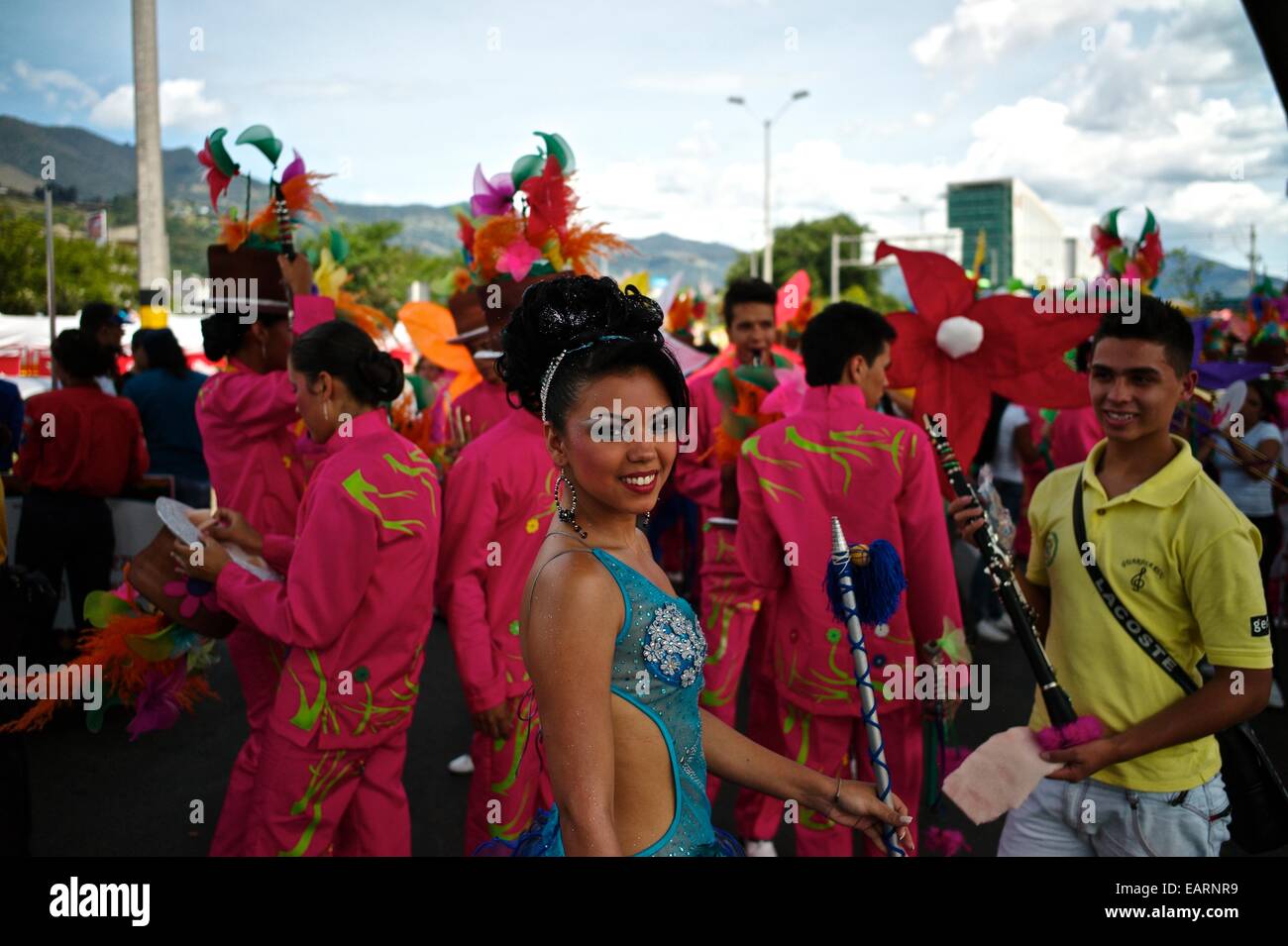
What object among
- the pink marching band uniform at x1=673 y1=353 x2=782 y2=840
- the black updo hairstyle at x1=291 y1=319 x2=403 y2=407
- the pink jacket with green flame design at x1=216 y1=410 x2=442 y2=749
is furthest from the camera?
the pink marching band uniform at x1=673 y1=353 x2=782 y2=840

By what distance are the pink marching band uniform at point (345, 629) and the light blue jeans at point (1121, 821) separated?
1689mm

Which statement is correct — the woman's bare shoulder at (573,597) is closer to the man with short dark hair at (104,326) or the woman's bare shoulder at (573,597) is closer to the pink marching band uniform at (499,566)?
the pink marching band uniform at (499,566)

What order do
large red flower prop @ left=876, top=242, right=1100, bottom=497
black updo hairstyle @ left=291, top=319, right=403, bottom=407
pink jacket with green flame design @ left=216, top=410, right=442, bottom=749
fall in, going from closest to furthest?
pink jacket with green flame design @ left=216, top=410, right=442, bottom=749, black updo hairstyle @ left=291, top=319, right=403, bottom=407, large red flower prop @ left=876, top=242, right=1100, bottom=497

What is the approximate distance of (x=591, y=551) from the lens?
1.72 meters

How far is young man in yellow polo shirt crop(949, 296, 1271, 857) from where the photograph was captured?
2.30 m

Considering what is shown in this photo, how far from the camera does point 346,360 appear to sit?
10.1ft

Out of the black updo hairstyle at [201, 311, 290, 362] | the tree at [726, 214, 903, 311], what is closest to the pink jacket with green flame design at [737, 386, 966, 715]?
the black updo hairstyle at [201, 311, 290, 362]

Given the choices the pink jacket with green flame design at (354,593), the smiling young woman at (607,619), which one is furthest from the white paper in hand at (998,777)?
the pink jacket with green flame design at (354,593)

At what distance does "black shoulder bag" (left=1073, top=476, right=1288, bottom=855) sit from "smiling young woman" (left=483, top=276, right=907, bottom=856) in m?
0.88

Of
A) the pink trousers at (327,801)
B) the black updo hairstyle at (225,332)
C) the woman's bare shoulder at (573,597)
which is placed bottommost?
the pink trousers at (327,801)

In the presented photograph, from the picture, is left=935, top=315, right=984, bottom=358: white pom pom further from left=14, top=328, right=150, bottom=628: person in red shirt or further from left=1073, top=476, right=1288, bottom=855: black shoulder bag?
left=14, top=328, right=150, bottom=628: person in red shirt

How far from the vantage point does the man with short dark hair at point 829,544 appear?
3.24m

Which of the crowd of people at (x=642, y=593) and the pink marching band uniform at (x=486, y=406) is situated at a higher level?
the pink marching band uniform at (x=486, y=406)
